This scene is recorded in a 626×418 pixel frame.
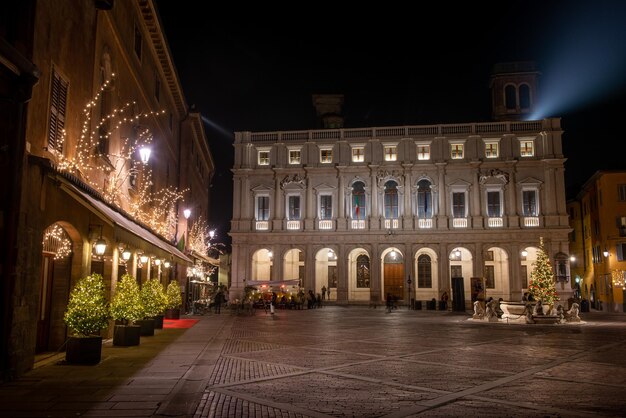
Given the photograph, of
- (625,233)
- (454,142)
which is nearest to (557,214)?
(625,233)

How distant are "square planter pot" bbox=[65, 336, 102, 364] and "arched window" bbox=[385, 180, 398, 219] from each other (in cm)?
4444

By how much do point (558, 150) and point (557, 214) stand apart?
6141 millimetres

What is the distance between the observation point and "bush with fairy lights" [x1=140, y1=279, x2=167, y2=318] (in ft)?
60.2

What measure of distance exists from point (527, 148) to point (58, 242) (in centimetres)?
4923

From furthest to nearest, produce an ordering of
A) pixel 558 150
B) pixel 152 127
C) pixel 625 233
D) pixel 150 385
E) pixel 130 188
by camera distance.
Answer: pixel 558 150 < pixel 625 233 < pixel 152 127 < pixel 130 188 < pixel 150 385

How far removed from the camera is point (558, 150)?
53562mm

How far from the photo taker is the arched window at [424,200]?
54.5 metres

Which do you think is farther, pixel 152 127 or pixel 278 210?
pixel 278 210

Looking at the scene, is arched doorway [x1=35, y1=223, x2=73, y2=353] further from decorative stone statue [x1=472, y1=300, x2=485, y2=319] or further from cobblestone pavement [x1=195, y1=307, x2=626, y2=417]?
decorative stone statue [x1=472, y1=300, x2=485, y2=319]

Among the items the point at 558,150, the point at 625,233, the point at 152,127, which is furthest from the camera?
the point at 558,150

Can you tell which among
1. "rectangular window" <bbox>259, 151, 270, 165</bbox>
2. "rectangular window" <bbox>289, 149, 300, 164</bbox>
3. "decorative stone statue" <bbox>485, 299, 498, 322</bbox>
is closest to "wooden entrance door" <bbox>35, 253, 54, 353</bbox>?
"decorative stone statue" <bbox>485, 299, 498, 322</bbox>

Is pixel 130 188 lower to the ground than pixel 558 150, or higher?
lower

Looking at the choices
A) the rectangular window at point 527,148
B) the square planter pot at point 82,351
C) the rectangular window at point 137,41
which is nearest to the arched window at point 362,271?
the rectangular window at point 527,148

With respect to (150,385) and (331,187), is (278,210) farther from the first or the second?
(150,385)
